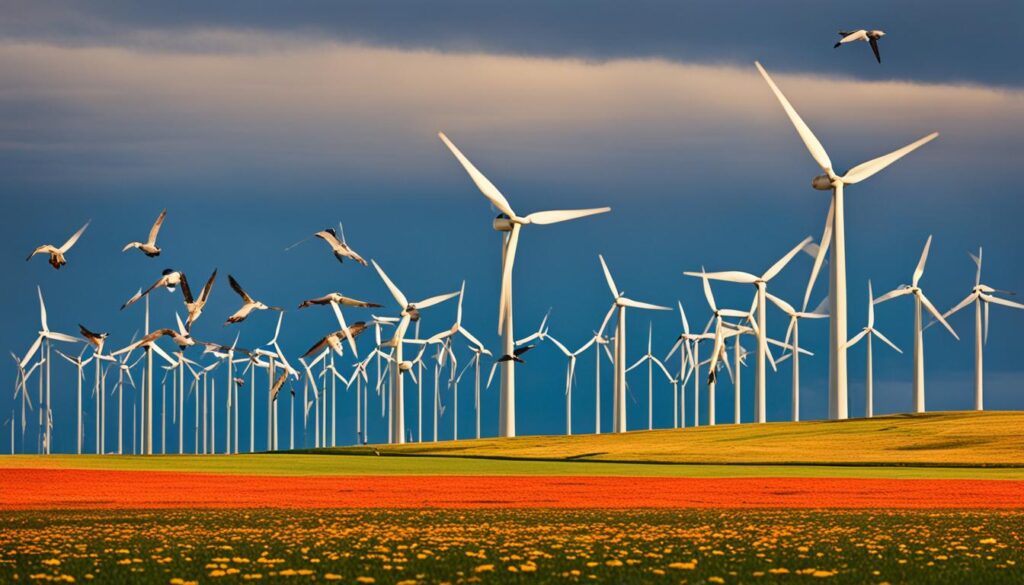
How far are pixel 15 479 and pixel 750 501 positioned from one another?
3889 centimetres

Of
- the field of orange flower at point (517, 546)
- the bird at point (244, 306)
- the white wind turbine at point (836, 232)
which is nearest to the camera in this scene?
the field of orange flower at point (517, 546)

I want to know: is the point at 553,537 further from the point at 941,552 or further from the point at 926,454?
the point at 926,454

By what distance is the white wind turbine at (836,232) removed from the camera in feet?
380

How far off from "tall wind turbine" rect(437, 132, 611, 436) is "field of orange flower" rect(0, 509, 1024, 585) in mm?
71516

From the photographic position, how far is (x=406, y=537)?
1510 inches

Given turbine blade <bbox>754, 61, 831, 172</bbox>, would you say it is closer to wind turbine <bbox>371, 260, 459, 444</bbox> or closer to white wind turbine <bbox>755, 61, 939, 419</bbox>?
white wind turbine <bbox>755, 61, 939, 419</bbox>

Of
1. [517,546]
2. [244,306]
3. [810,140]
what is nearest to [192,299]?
[244,306]

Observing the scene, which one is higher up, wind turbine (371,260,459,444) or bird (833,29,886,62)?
bird (833,29,886,62)

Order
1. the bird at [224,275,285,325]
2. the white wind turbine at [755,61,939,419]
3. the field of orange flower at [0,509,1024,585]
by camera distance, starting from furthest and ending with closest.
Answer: the white wind turbine at [755,61,939,419] → the bird at [224,275,285,325] → the field of orange flower at [0,509,1024,585]

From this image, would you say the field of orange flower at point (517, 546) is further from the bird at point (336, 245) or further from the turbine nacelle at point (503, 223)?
the turbine nacelle at point (503, 223)

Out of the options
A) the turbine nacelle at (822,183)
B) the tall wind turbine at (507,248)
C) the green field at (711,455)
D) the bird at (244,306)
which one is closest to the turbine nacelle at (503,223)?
the tall wind turbine at (507,248)

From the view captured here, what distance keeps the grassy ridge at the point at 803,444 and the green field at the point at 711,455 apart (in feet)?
0.26

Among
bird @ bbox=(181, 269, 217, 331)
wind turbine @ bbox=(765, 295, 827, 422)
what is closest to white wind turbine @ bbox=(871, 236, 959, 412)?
wind turbine @ bbox=(765, 295, 827, 422)

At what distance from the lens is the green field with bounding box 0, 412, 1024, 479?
87.8 metres
